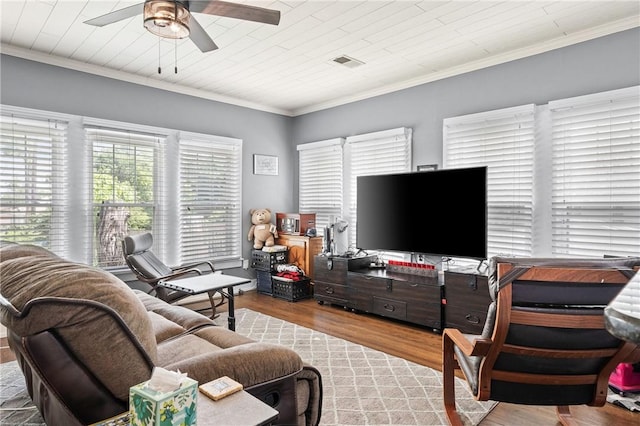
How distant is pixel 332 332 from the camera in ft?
12.4

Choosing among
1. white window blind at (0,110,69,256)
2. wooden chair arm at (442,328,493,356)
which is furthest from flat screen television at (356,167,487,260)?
white window blind at (0,110,69,256)

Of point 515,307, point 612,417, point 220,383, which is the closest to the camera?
point 220,383

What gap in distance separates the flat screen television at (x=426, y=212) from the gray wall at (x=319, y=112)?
1.85ft

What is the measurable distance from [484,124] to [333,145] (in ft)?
6.90

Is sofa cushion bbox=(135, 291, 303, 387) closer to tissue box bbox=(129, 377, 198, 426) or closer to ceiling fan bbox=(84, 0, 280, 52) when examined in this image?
tissue box bbox=(129, 377, 198, 426)

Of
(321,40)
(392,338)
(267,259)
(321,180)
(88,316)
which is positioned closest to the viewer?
(88,316)

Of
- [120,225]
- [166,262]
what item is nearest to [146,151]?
[120,225]

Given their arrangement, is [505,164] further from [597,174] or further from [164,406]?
[164,406]

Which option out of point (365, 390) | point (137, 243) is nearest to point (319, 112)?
point (137, 243)

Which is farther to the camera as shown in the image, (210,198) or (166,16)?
(210,198)

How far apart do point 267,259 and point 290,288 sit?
578mm

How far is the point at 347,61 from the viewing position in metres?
3.98

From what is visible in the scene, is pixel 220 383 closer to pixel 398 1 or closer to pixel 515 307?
pixel 515 307

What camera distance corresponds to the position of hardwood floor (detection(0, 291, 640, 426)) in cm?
227
